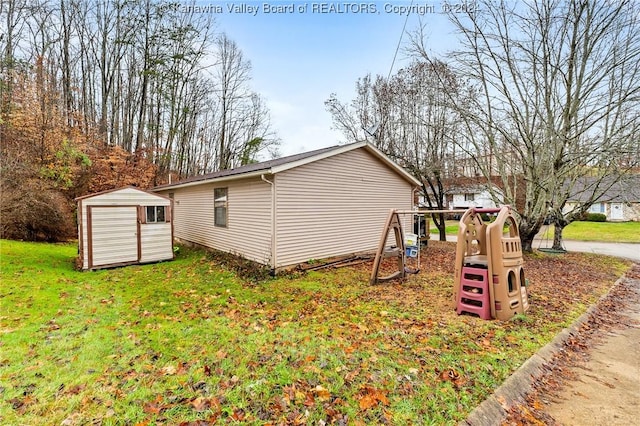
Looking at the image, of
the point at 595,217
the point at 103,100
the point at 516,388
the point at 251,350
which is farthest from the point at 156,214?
the point at 595,217

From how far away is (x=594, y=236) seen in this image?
17922 mm

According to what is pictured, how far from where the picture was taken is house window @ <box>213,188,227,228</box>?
9383 mm

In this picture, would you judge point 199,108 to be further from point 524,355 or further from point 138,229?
point 524,355

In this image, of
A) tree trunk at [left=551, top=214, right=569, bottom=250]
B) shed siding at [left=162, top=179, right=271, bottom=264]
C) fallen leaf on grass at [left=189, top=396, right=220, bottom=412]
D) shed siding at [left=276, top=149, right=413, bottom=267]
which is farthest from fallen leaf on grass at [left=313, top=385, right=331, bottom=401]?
tree trunk at [left=551, top=214, right=569, bottom=250]

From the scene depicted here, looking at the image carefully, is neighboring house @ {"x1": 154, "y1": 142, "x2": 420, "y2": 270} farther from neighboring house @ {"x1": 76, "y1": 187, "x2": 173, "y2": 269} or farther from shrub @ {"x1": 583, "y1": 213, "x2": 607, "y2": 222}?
shrub @ {"x1": 583, "y1": 213, "x2": 607, "y2": 222}

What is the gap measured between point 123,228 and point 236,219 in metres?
3.13

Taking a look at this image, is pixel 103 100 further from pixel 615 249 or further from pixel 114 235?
pixel 615 249

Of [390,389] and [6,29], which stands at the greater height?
[6,29]

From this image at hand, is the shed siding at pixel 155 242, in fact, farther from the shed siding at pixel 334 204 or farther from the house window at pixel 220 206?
the shed siding at pixel 334 204

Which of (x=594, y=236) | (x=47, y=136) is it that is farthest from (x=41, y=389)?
(x=594, y=236)

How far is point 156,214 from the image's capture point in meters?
8.95

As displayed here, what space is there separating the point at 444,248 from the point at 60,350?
41.2 feet

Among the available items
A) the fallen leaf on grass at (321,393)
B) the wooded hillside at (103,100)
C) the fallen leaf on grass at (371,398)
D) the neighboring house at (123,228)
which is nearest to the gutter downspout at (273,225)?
the neighboring house at (123,228)

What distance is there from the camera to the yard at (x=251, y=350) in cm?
252
